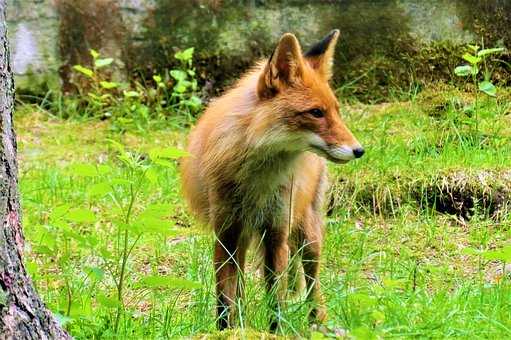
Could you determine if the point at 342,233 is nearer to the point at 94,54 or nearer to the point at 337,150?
the point at 337,150

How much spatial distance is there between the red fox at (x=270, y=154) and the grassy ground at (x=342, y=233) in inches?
8.5

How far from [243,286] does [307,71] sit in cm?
125

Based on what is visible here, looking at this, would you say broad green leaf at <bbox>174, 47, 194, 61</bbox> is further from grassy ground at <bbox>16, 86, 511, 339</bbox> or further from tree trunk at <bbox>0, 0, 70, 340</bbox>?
tree trunk at <bbox>0, 0, 70, 340</bbox>

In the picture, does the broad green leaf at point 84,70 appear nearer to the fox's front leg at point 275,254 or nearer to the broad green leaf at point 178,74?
the broad green leaf at point 178,74

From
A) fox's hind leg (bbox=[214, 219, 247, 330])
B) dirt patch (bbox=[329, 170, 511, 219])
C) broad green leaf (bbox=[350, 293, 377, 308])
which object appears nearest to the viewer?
broad green leaf (bbox=[350, 293, 377, 308])

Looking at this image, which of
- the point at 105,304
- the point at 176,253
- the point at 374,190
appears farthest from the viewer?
the point at 374,190

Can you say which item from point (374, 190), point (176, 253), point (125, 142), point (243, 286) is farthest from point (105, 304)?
point (125, 142)

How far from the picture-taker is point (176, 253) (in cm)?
601

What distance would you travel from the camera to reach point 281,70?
481cm

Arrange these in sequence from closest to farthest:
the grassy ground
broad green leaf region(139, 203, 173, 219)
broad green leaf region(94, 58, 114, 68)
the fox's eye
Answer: broad green leaf region(139, 203, 173, 219) < the grassy ground < the fox's eye < broad green leaf region(94, 58, 114, 68)

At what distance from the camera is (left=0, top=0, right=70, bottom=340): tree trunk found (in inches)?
122

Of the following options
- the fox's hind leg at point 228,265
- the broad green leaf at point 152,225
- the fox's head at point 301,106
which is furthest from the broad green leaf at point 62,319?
the fox's head at point 301,106

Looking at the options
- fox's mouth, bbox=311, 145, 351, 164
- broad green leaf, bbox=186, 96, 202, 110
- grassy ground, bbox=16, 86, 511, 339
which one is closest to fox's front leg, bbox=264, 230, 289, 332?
grassy ground, bbox=16, 86, 511, 339

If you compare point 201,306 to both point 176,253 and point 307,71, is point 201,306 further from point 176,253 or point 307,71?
point 176,253
